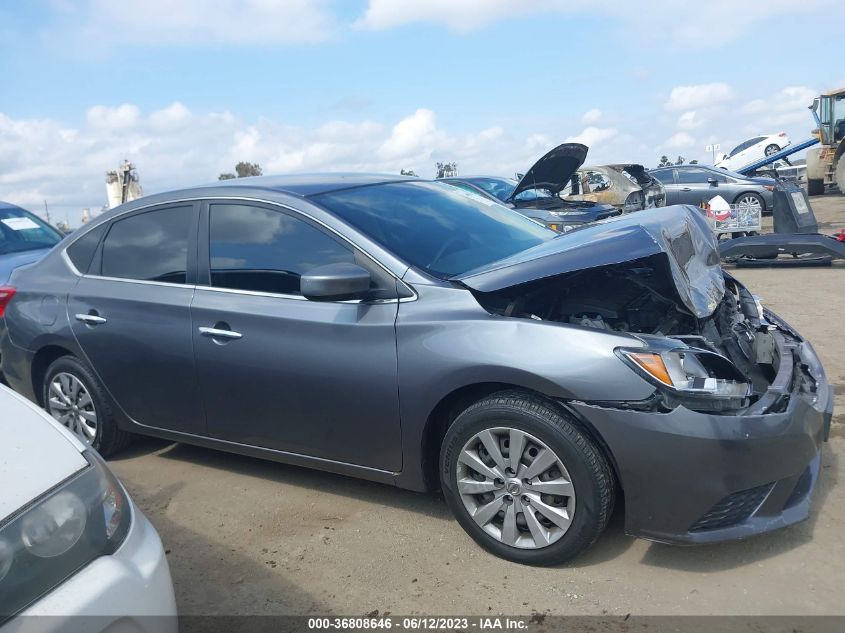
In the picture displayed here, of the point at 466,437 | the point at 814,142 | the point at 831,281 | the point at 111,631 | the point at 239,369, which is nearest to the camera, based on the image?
the point at 111,631

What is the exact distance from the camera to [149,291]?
3947mm

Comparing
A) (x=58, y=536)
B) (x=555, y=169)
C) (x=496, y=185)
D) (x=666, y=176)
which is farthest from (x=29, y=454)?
(x=666, y=176)

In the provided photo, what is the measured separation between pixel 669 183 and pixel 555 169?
8.20 meters

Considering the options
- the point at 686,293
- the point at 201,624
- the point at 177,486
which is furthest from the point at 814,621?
the point at 177,486

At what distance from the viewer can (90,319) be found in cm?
414

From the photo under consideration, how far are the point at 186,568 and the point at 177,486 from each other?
3.17ft

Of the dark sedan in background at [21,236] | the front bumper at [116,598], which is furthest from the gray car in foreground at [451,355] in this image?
the dark sedan in background at [21,236]

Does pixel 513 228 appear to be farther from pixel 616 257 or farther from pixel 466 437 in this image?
pixel 466 437

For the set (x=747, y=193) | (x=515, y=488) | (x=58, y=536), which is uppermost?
(x=747, y=193)

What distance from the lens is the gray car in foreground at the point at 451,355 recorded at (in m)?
2.71

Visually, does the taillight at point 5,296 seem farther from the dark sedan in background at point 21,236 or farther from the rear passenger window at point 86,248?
the dark sedan in background at point 21,236

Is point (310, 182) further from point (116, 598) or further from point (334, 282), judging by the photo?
point (116, 598)

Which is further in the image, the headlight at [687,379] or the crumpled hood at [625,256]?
the crumpled hood at [625,256]

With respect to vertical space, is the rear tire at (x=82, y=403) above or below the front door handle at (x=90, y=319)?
below
